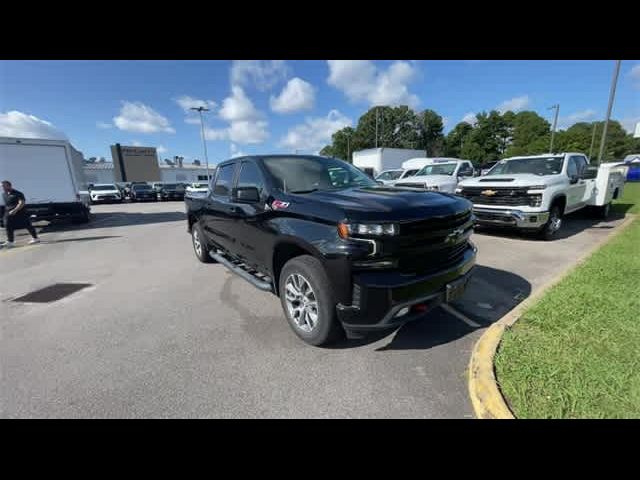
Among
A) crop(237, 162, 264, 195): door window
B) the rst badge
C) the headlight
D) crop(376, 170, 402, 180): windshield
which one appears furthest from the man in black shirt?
crop(376, 170, 402, 180): windshield

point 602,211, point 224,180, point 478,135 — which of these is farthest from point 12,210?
point 478,135

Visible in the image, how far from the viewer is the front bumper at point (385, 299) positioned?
2.26 m

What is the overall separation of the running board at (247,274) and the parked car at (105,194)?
77.2 ft

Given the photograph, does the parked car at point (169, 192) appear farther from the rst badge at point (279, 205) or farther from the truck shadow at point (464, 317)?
the truck shadow at point (464, 317)

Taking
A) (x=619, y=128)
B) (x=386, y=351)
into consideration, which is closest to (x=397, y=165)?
(x=386, y=351)

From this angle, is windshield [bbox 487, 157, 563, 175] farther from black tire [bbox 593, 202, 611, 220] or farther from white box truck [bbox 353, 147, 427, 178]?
white box truck [bbox 353, 147, 427, 178]

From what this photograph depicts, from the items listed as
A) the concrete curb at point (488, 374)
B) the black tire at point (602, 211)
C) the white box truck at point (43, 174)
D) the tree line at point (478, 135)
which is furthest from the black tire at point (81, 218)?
the tree line at point (478, 135)

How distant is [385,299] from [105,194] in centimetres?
2704

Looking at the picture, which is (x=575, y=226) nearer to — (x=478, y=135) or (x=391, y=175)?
(x=391, y=175)

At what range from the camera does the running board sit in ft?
10.8

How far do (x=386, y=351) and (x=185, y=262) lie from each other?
16.0 ft

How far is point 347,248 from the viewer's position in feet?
7.53
